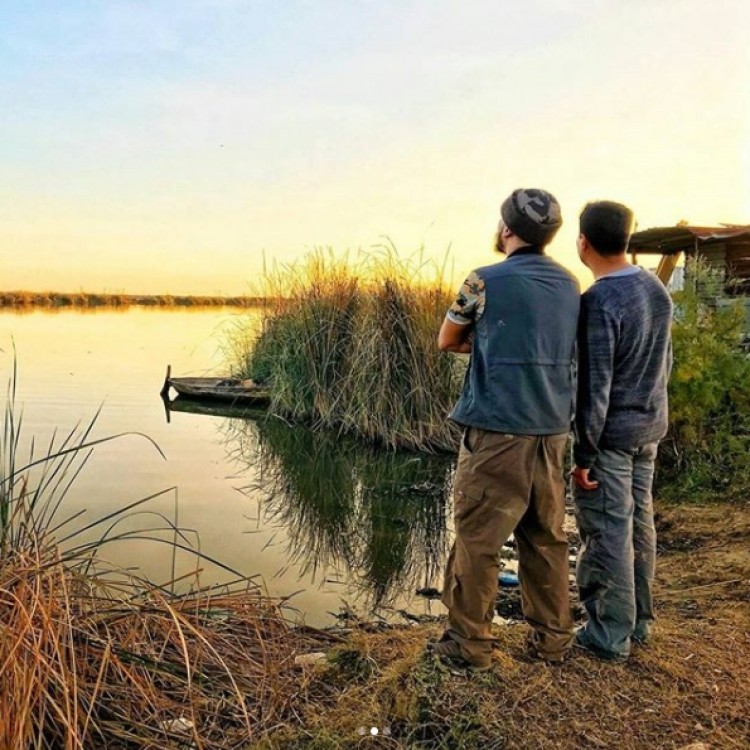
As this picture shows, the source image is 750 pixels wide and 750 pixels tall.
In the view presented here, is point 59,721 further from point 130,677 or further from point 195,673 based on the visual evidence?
point 195,673

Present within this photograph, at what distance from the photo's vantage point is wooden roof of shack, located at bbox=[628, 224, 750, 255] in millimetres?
14672

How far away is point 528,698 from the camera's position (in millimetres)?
2590

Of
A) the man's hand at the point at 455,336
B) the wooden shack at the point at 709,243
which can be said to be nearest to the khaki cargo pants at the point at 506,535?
the man's hand at the point at 455,336

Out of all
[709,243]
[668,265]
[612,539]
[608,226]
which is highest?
[709,243]

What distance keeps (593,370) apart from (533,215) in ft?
2.01

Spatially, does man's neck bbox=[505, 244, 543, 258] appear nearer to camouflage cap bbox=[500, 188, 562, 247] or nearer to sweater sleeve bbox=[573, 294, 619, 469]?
camouflage cap bbox=[500, 188, 562, 247]

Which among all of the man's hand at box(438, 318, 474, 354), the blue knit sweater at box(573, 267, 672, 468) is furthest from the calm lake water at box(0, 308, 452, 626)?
the blue knit sweater at box(573, 267, 672, 468)

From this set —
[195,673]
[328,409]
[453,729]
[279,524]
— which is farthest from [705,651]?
[328,409]

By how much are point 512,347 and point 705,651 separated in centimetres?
157

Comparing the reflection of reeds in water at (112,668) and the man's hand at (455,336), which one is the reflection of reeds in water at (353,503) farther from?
the man's hand at (455,336)

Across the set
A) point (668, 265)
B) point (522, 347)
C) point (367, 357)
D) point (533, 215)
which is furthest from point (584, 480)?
point (668, 265)

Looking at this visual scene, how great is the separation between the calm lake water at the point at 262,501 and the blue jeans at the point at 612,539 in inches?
62.2

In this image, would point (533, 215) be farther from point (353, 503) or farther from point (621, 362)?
point (353, 503)

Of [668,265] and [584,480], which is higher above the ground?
[668,265]
